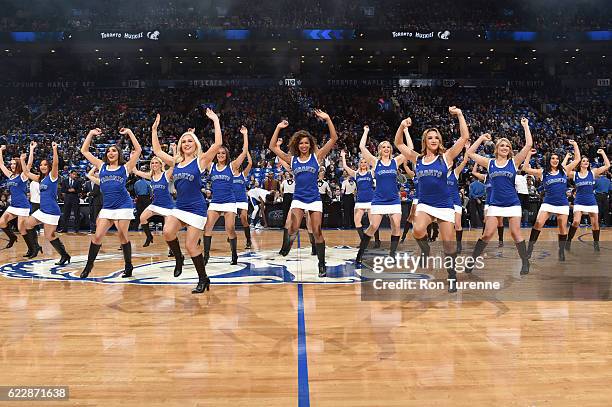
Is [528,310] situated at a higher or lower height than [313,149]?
lower

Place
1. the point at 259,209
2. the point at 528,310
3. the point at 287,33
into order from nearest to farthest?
the point at 528,310
the point at 259,209
the point at 287,33

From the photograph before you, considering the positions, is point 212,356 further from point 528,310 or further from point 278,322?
point 528,310

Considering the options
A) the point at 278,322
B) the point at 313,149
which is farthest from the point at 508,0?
the point at 278,322

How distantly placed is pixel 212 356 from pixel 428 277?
4.13 m

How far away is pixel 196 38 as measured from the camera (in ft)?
93.0

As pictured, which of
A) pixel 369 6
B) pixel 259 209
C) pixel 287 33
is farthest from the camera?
pixel 369 6

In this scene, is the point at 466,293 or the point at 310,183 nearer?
the point at 466,293

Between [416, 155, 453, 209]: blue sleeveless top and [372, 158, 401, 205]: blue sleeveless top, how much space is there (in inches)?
71.5

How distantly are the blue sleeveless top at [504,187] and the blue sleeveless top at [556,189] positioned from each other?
1776 mm

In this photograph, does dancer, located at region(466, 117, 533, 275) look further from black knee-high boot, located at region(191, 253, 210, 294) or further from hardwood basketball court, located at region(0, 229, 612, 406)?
black knee-high boot, located at region(191, 253, 210, 294)

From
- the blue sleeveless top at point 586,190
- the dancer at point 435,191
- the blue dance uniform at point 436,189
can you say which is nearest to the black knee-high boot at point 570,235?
the blue sleeveless top at point 586,190

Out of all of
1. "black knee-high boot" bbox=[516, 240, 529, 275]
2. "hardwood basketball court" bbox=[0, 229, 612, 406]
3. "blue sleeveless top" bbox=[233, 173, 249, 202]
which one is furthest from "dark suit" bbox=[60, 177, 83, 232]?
"black knee-high boot" bbox=[516, 240, 529, 275]

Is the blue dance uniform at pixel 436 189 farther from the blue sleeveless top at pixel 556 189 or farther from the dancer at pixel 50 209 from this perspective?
the dancer at pixel 50 209

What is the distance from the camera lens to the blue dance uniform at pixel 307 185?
23.1 ft
